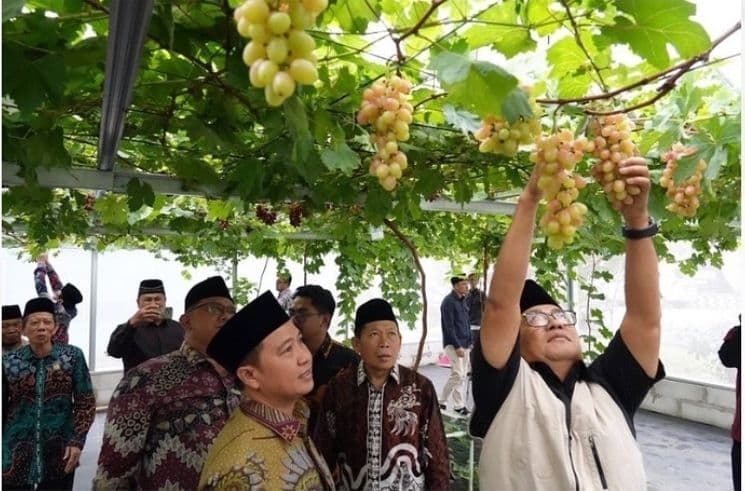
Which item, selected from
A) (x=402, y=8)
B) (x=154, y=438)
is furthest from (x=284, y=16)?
(x=154, y=438)

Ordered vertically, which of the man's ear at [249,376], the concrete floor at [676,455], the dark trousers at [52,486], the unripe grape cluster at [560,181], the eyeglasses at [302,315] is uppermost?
the unripe grape cluster at [560,181]

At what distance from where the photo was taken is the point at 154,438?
1.88 metres

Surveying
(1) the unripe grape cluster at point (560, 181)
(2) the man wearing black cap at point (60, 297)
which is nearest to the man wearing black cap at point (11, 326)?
(2) the man wearing black cap at point (60, 297)

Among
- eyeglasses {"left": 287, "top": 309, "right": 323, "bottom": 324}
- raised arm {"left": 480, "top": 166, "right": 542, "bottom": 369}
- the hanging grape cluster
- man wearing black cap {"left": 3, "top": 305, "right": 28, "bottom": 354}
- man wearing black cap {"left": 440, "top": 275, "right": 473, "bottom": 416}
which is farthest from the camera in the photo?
man wearing black cap {"left": 440, "top": 275, "right": 473, "bottom": 416}

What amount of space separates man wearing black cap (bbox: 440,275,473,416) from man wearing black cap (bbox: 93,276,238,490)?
5.65 m

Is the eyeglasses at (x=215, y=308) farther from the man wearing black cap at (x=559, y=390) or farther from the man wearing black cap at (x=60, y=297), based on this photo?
the man wearing black cap at (x=60, y=297)

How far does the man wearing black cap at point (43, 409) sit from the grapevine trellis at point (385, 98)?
0.78 meters

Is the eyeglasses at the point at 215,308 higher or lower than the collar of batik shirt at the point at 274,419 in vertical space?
higher

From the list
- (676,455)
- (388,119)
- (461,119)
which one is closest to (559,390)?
(461,119)

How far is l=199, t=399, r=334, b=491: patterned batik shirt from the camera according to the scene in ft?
4.57

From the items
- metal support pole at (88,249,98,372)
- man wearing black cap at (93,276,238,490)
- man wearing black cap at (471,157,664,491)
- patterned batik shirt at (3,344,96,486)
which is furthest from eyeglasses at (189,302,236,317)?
metal support pole at (88,249,98,372)

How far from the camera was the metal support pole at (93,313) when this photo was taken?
27.5 feet

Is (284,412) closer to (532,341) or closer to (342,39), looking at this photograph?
(532,341)

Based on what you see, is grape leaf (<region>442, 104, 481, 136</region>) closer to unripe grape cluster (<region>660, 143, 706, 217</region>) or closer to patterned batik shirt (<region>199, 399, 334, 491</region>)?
unripe grape cluster (<region>660, 143, 706, 217</region>)
